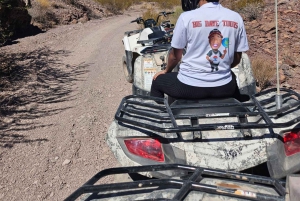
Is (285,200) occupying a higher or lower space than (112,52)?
higher

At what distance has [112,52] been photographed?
38.7 feet

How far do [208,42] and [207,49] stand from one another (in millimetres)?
55

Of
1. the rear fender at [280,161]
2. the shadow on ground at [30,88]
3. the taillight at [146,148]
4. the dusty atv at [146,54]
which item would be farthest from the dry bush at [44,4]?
the rear fender at [280,161]

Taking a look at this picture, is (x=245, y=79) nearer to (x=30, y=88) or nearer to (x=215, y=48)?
(x=215, y=48)

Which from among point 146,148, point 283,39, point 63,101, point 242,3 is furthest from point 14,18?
point 146,148

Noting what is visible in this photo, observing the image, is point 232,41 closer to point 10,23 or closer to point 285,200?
point 285,200

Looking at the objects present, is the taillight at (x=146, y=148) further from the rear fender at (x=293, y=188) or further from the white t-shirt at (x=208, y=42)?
the rear fender at (x=293, y=188)

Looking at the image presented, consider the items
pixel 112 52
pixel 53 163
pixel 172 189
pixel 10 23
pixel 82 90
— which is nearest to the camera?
pixel 172 189

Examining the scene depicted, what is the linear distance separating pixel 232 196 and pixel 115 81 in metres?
6.63

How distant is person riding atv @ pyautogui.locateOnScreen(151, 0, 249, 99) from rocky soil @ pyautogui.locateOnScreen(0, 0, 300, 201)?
1.75 m

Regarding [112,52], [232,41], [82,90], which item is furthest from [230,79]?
[112,52]

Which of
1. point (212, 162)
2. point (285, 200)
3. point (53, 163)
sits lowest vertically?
point (53, 163)

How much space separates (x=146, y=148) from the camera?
8.87 ft

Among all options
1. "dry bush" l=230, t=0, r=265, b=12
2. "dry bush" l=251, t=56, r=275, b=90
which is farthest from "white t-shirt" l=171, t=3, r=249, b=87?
"dry bush" l=230, t=0, r=265, b=12
